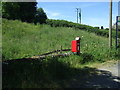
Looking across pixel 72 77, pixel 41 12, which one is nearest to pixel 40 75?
pixel 72 77

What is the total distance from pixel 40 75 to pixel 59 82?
0.70 metres

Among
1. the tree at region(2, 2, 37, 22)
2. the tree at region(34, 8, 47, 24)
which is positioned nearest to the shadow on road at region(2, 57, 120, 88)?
the tree at region(2, 2, 37, 22)

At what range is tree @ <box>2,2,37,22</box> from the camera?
3188cm

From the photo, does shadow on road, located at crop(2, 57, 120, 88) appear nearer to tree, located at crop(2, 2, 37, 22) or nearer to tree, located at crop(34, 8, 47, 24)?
tree, located at crop(2, 2, 37, 22)

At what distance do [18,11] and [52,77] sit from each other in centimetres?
2906

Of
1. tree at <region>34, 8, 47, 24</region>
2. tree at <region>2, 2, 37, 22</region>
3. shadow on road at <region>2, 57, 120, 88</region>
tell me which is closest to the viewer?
shadow on road at <region>2, 57, 120, 88</region>

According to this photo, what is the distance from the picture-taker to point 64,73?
6.53 m

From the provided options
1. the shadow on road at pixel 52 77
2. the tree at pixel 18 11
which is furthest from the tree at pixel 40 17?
the shadow on road at pixel 52 77

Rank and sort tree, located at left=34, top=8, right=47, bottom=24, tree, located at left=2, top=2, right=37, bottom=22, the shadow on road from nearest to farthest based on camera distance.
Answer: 1. the shadow on road
2. tree, located at left=2, top=2, right=37, bottom=22
3. tree, located at left=34, top=8, right=47, bottom=24

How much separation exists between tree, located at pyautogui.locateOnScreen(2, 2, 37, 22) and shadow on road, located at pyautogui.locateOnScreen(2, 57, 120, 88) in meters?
26.7

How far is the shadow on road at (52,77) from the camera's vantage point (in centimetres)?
535

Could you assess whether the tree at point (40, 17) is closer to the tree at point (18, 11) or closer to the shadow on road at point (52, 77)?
the tree at point (18, 11)

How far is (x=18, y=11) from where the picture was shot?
109ft

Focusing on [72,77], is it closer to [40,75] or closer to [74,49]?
[40,75]
